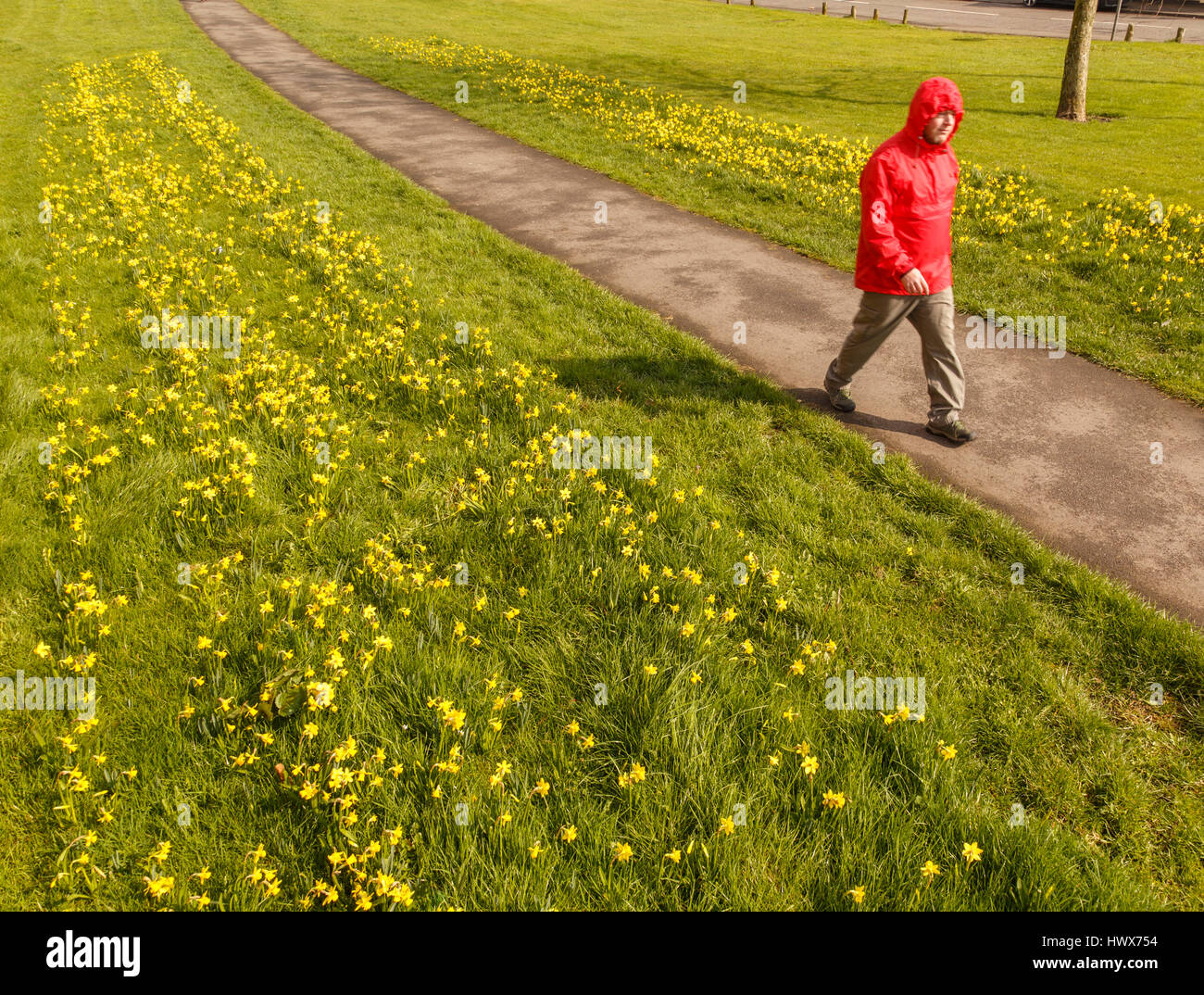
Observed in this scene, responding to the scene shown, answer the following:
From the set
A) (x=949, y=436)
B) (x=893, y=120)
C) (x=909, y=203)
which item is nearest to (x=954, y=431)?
(x=949, y=436)

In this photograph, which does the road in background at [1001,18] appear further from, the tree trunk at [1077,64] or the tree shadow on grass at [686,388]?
the tree shadow on grass at [686,388]

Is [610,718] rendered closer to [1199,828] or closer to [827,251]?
[1199,828]

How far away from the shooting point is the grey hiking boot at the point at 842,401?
6297mm

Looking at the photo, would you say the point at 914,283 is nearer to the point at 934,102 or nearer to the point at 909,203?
the point at 909,203

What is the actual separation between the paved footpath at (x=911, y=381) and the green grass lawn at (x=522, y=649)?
1.82 feet

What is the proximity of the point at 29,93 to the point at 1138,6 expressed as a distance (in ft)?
180

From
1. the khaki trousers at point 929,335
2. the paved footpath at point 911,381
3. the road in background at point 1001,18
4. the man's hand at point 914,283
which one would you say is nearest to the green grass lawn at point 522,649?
the paved footpath at point 911,381

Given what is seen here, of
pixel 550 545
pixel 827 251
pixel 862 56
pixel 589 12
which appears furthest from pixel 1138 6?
pixel 550 545

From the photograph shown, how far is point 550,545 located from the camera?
4484 mm

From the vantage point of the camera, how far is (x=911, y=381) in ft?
22.4

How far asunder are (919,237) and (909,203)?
257mm

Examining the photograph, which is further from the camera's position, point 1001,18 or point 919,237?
point 1001,18

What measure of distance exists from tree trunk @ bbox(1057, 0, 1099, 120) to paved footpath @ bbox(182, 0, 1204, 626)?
11893 mm

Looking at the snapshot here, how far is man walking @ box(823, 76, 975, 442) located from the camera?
5.32 meters
